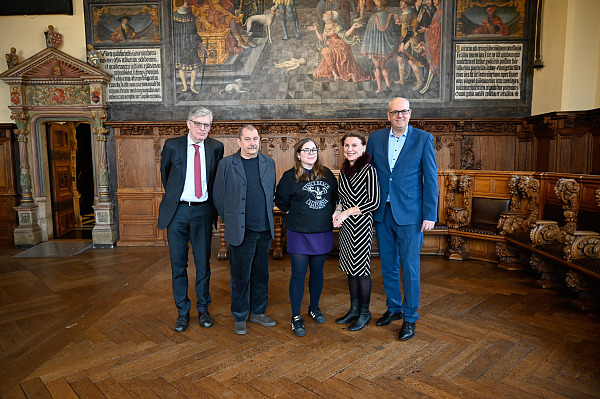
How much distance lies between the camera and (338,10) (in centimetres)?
708

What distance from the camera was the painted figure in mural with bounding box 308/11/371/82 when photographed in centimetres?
711

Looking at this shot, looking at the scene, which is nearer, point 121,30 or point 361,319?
point 361,319

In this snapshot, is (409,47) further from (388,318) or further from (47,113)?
(47,113)

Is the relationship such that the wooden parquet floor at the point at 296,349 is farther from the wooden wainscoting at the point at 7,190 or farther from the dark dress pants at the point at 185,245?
the wooden wainscoting at the point at 7,190

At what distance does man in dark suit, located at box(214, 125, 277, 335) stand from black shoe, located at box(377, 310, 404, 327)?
0.94 meters

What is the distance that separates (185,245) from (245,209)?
0.68 m

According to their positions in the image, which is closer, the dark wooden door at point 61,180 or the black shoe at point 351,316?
the black shoe at point 351,316

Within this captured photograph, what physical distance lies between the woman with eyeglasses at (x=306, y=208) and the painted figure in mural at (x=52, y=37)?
6058 millimetres

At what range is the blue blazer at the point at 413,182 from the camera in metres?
3.18

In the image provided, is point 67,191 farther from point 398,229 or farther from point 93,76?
point 398,229

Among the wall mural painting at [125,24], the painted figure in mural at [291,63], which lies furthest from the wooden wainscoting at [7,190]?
the painted figure in mural at [291,63]

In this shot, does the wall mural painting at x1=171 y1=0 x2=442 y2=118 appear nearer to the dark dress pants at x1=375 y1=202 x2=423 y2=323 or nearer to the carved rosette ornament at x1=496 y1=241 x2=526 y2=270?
the carved rosette ornament at x1=496 y1=241 x2=526 y2=270

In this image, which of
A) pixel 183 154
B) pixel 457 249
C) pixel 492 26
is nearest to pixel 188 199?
pixel 183 154

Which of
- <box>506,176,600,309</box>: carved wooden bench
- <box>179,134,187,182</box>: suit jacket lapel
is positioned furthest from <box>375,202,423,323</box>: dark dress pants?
<box>506,176,600,309</box>: carved wooden bench
